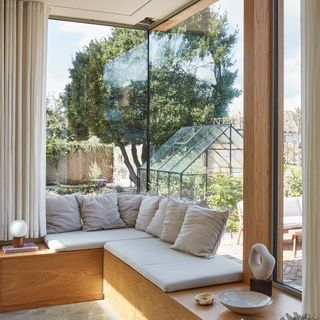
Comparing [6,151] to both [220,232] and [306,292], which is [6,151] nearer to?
[220,232]

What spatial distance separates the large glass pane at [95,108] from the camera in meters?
4.79

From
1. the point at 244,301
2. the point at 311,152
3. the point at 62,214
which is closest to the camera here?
the point at 311,152

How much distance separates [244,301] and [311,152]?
103cm

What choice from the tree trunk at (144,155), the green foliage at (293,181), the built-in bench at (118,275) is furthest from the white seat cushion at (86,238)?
the green foliage at (293,181)

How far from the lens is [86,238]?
4250 mm

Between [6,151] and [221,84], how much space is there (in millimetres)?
2190

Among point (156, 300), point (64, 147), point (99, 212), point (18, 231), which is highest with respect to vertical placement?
point (64, 147)

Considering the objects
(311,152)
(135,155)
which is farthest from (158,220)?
(311,152)

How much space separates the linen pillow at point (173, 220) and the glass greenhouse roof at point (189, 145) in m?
0.44

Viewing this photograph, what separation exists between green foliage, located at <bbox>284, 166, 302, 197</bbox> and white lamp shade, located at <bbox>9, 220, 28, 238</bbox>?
96.4 inches

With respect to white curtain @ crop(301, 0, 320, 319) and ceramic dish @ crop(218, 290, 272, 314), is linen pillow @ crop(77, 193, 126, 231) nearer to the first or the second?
ceramic dish @ crop(218, 290, 272, 314)

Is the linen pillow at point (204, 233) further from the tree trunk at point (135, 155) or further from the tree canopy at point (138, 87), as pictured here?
the tree trunk at point (135, 155)

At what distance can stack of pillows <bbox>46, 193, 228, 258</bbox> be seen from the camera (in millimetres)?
3498

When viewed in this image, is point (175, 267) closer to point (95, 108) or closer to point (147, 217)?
point (147, 217)
